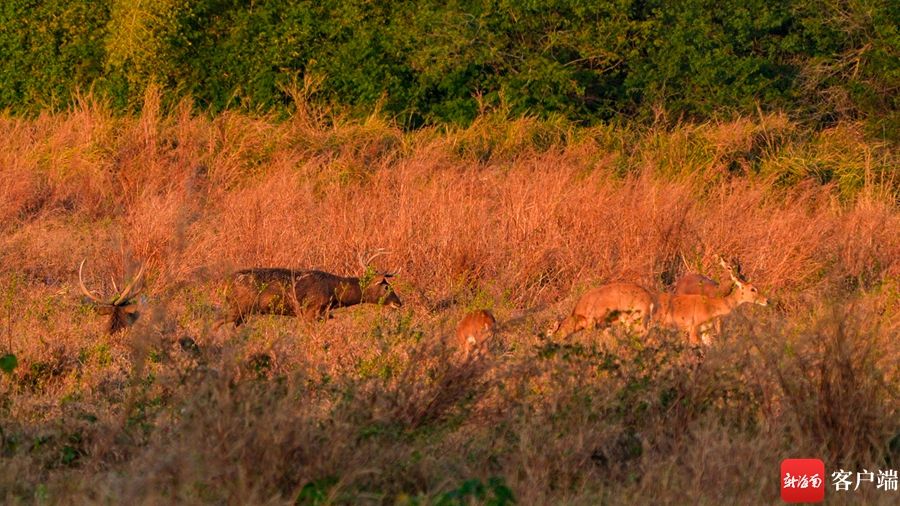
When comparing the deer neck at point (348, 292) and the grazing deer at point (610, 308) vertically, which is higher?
the deer neck at point (348, 292)

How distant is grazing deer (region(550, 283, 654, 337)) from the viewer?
7.52 m

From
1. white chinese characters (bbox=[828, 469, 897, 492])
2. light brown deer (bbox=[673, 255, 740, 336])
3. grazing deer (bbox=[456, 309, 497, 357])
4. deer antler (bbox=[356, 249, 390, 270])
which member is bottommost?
white chinese characters (bbox=[828, 469, 897, 492])

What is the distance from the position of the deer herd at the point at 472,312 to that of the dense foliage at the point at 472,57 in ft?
26.1

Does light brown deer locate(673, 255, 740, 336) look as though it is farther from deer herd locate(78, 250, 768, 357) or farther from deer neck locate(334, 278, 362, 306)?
deer neck locate(334, 278, 362, 306)

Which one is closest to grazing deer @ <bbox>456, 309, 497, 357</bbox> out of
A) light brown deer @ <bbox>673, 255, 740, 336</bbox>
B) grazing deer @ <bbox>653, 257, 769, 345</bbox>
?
grazing deer @ <bbox>653, 257, 769, 345</bbox>

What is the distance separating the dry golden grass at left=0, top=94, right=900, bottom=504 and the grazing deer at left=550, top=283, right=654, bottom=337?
1.10 feet

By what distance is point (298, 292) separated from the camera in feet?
27.0

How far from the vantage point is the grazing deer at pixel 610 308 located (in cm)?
752

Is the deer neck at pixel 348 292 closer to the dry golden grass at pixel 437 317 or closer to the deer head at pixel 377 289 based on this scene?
the deer head at pixel 377 289

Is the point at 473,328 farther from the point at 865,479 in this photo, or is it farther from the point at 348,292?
the point at 865,479

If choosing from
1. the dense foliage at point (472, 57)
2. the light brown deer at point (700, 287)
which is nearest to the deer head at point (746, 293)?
the light brown deer at point (700, 287)

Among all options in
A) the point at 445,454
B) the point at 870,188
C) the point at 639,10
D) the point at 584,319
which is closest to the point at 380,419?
the point at 445,454

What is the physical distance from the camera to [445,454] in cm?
511

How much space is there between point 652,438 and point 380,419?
3.77ft
